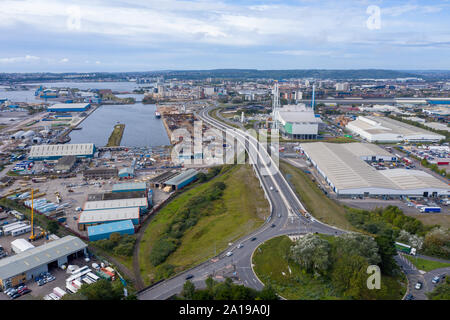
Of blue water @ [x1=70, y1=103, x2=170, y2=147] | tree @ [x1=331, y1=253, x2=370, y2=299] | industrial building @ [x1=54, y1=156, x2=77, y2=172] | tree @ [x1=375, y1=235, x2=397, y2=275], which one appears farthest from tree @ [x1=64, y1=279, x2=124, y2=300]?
blue water @ [x1=70, y1=103, x2=170, y2=147]

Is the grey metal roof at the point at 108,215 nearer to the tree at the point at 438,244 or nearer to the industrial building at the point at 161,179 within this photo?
the industrial building at the point at 161,179

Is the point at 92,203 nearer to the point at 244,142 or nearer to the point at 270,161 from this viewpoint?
the point at 270,161

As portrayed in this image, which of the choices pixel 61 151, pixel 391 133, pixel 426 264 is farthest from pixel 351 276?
pixel 391 133

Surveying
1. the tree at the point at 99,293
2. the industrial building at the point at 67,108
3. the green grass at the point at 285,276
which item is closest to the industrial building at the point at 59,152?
the tree at the point at 99,293

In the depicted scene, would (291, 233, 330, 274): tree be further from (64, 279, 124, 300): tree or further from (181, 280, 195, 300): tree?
(64, 279, 124, 300): tree

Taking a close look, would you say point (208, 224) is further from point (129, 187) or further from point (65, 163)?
point (65, 163)

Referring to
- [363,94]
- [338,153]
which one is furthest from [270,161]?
[363,94]
